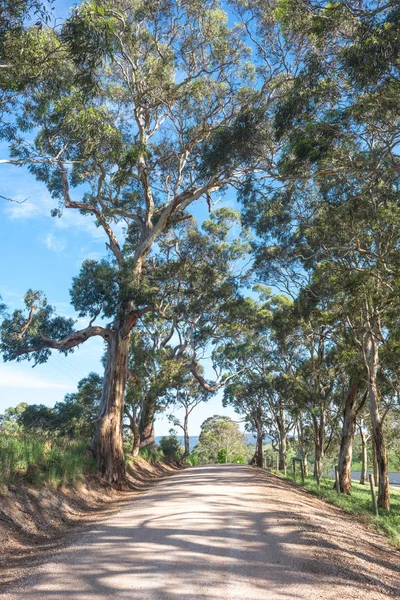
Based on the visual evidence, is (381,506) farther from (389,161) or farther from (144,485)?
(389,161)

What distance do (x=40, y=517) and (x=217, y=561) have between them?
386 centimetres

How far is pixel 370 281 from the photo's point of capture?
14453 mm

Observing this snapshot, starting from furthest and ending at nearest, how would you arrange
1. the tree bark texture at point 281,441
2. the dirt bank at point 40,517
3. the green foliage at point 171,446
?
1. the green foliage at point 171,446
2. the tree bark texture at point 281,441
3. the dirt bank at point 40,517

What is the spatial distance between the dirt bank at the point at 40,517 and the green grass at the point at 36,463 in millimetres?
201

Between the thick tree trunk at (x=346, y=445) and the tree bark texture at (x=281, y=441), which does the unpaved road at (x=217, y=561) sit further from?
the tree bark texture at (x=281, y=441)

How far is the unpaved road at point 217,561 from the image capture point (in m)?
4.62

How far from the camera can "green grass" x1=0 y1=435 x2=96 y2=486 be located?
8383mm

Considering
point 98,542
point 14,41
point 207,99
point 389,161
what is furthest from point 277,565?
point 207,99

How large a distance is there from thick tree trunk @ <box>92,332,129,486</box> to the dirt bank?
1.72m

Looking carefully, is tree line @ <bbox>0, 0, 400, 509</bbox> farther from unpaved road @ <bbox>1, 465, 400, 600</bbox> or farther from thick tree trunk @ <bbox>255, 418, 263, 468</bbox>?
thick tree trunk @ <bbox>255, 418, 263, 468</bbox>

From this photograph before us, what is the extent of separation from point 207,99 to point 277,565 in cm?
1486

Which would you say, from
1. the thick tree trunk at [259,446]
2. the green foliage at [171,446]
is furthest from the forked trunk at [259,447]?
the green foliage at [171,446]

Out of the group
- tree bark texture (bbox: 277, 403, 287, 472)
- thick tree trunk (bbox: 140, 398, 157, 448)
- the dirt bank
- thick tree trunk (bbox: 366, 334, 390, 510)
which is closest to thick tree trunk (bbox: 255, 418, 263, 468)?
tree bark texture (bbox: 277, 403, 287, 472)

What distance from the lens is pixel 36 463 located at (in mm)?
9617
